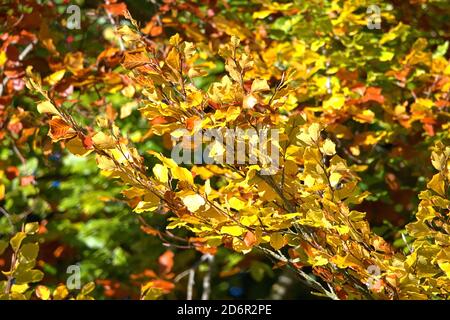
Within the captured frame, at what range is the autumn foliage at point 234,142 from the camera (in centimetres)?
174

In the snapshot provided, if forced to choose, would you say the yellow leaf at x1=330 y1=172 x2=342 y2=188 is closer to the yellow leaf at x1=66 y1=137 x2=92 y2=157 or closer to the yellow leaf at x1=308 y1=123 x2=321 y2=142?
the yellow leaf at x1=308 y1=123 x2=321 y2=142

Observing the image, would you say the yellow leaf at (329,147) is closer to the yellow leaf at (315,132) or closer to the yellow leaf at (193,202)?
the yellow leaf at (315,132)

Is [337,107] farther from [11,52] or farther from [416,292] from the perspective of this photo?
[11,52]

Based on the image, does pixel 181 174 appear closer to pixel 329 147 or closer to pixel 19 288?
pixel 329 147

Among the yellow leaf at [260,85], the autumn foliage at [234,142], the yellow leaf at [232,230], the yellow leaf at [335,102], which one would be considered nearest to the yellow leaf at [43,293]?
the autumn foliage at [234,142]

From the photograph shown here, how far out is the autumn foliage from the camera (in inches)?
68.4

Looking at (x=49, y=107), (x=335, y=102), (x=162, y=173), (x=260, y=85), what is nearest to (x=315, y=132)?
(x=260, y=85)

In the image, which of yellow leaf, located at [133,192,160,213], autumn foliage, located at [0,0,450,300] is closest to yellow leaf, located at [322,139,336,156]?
autumn foliage, located at [0,0,450,300]

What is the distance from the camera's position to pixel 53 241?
3.74 m

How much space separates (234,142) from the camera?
5.58 ft

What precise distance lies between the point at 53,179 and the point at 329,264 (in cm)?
233

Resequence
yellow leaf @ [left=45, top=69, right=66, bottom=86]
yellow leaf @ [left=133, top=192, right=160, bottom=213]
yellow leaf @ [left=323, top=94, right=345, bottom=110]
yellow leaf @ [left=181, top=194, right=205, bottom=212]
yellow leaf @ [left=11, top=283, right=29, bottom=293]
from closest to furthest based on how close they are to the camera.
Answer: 1. yellow leaf @ [left=181, top=194, right=205, bottom=212]
2. yellow leaf @ [left=133, top=192, right=160, bottom=213]
3. yellow leaf @ [left=11, top=283, right=29, bottom=293]
4. yellow leaf @ [left=323, top=94, right=345, bottom=110]
5. yellow leaf @ [left=45, top=69, right=66, bottom=86]

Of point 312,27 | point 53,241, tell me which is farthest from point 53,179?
point 312,27
